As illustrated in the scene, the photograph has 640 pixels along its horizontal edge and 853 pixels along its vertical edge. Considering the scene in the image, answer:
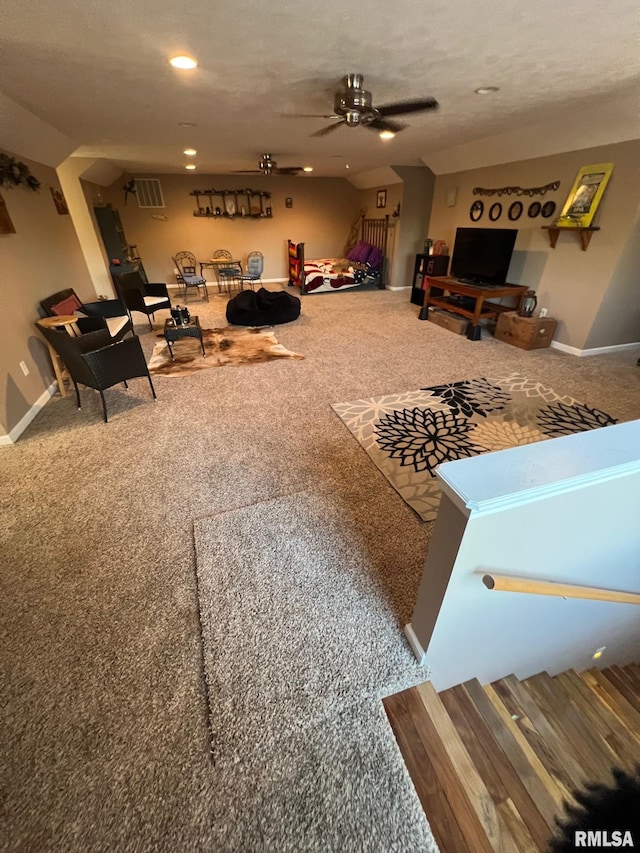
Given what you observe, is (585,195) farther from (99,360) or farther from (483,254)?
(99,360)

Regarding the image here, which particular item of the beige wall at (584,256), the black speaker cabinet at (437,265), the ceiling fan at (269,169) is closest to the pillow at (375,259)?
the black speaker cabinet at (437,265)

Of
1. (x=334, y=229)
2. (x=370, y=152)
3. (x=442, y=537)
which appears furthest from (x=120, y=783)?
(x=334, y=229)

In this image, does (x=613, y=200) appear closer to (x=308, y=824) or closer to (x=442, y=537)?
(x=442, y=537)

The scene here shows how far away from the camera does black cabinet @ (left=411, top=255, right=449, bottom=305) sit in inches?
233

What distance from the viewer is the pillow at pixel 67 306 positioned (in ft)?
11.2

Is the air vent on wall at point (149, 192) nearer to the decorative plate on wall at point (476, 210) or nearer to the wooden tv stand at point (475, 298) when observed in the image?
the wooden tv stand at point (475, 298)

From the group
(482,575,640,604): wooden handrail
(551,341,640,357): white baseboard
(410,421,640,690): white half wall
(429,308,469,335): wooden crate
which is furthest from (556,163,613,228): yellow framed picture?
(482,575,640,604): wooden handrail

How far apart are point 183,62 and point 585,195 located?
4039 mm

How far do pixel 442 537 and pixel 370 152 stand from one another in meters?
5.90

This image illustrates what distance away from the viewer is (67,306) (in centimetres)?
361

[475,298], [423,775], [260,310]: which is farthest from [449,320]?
[423,775]

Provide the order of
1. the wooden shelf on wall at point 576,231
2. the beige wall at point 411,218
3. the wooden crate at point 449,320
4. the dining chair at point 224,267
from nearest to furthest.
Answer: the wooden shelf on wall at point 576,231 < the wooden crate at point 449,320 < the beige wall at point 411,218 < the dining chair at point 224,267

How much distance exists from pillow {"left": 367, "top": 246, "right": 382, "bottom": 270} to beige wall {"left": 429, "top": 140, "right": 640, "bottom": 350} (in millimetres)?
2649

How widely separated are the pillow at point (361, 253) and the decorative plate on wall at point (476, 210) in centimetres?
257
